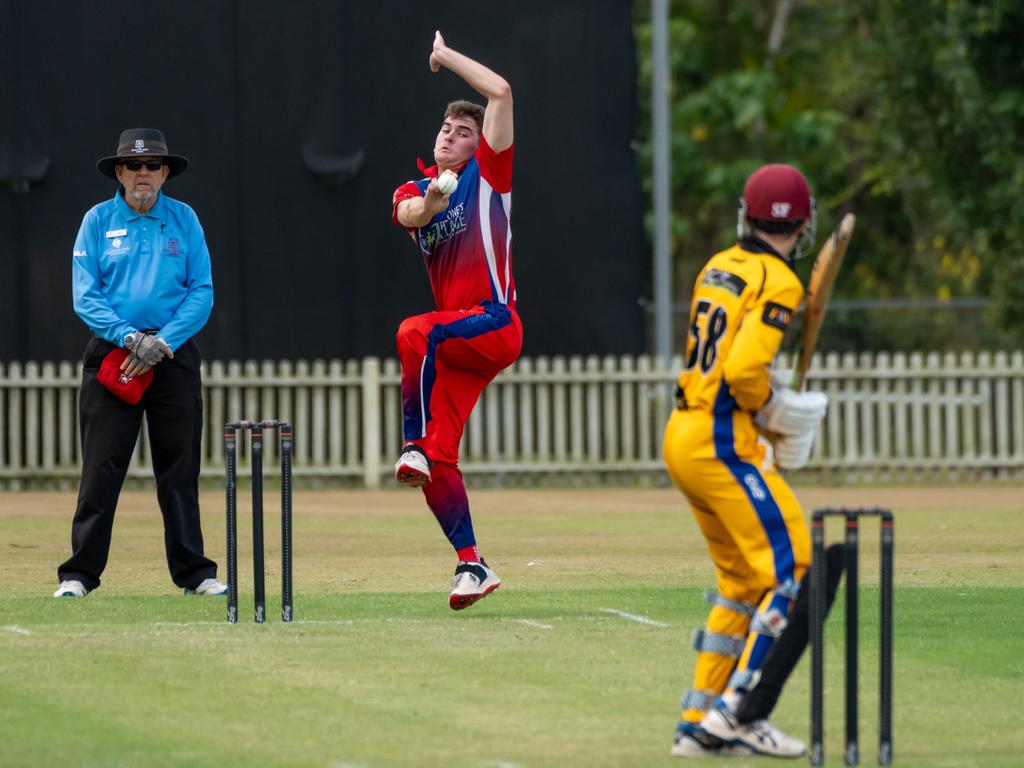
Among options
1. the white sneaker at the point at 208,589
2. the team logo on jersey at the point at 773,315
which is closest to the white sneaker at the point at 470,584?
the white sneaker at the point at 208,589

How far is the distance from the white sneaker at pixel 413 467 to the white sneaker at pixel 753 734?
11.2 ft

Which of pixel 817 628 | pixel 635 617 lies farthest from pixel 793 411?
pixel 635 617

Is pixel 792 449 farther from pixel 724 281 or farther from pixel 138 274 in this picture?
pixel 138 274

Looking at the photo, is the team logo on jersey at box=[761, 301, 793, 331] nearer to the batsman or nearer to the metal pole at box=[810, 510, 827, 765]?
the batsman

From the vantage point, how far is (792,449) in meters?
6.66

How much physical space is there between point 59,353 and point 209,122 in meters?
2.89

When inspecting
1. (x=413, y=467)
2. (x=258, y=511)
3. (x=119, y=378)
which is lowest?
(x=258, y=511)

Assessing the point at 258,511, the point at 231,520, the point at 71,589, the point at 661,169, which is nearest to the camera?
the point at 258,511

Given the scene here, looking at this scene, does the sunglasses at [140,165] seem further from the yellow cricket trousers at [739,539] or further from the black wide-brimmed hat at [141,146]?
the yellow cricket trousers at [739,539]

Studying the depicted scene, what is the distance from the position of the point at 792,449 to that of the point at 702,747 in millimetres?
1026

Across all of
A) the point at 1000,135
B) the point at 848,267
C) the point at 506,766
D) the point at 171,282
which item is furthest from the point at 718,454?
the point at 848,267

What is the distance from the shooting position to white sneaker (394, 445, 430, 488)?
9727 mm

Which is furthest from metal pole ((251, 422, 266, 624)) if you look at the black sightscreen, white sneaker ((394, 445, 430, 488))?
the black sightscreen

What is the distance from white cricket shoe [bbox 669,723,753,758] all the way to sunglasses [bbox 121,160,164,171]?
224 inches
